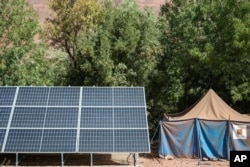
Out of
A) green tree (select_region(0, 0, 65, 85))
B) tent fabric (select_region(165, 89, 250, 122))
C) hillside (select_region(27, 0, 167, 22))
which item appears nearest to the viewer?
tent fabric (select_region(165, 89, 250, 122))

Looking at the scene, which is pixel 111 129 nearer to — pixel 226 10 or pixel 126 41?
pixel 126 41

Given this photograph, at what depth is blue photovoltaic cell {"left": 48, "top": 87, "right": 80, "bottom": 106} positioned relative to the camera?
16.8m

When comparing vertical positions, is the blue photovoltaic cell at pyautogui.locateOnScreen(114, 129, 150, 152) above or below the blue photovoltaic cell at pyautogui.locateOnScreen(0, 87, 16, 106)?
below

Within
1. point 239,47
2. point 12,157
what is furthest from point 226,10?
point 12,157

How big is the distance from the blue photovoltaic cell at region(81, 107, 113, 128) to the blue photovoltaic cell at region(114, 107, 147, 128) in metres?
0.25

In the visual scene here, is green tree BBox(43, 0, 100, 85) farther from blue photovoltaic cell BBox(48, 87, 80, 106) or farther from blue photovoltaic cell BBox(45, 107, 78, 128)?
blue photovoltaic cell BBox(45, 107, 78, 128)

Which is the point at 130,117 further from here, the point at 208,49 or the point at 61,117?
the point at 208,49

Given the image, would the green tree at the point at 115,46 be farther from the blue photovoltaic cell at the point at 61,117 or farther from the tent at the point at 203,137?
the blue photovoltaic cell at the point at 61,117

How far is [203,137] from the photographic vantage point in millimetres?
18500

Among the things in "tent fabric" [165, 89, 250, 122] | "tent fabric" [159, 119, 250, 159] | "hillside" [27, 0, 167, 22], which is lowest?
"tent fabric" [159, 119, 250, 159]

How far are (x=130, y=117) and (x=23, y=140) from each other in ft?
12.9

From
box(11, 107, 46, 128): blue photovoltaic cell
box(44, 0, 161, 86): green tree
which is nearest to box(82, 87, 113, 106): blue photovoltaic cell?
box(11, 107, 46, 128): blue photovoltaic cell

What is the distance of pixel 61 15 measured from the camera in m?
25.2

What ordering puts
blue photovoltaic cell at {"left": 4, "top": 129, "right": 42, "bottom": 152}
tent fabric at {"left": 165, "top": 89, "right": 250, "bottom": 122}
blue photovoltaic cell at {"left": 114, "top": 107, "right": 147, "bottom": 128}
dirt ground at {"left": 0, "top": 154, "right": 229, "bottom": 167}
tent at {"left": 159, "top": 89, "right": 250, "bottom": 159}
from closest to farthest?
blue photovoltaic cell at {"left": 4, "top": 129, "right": 42, "bottom": 152} < blue photovoltaic cell at {"left": 114, "top": 107, "right": 147, "bottom": 128} < dirt ground at {"left": 0, "top": 154, "right": 229, "bottom": 167} < tent at {"left": 159, "top": 89, "right": 250, "bottom": 159} < tent fabric at {"left": 165, "top": 89, "right": 250, "bottom": 122}
